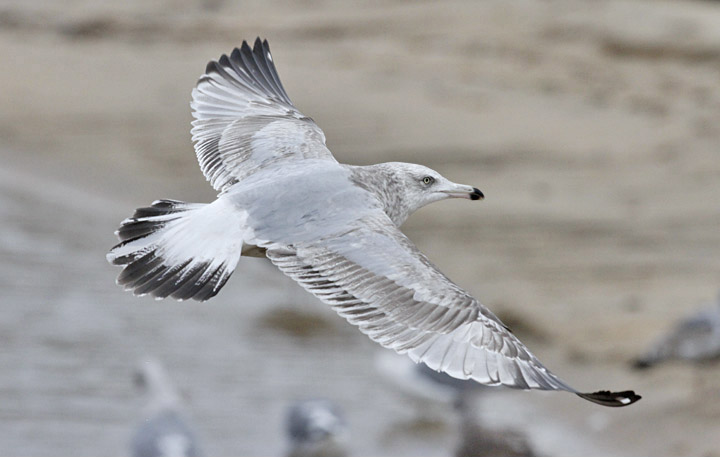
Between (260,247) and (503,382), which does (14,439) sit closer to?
(260,247)

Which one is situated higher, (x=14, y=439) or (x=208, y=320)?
(x=208, y=320)

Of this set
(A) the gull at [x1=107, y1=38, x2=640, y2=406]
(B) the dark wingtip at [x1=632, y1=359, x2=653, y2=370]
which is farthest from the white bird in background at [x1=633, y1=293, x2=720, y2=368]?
(A) the gull at [x1=107, y1=38, x2=640, y2=406]

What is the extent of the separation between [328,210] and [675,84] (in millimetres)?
9745

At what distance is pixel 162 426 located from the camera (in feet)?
23.5

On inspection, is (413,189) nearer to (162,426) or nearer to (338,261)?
(338,261)

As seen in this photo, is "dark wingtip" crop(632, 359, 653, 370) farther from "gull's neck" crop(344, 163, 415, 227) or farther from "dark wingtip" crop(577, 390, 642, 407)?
"dark wingtip" crop(577, 390, 642, 407)

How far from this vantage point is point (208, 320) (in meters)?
9.41

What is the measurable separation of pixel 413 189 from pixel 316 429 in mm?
2887

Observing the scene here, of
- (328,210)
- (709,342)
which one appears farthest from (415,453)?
(328,210)

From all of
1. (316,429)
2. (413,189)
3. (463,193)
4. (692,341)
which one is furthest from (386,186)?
(692,341)

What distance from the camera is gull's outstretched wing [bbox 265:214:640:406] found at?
13.1 ft

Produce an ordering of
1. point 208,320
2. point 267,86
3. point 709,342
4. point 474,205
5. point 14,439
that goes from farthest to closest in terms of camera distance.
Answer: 1. point 474,205
2. point 208,320
3. point 709,342
4. point 14,439
5. point 267,86

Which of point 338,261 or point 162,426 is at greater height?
point 338,261

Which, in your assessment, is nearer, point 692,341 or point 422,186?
point 422,186
